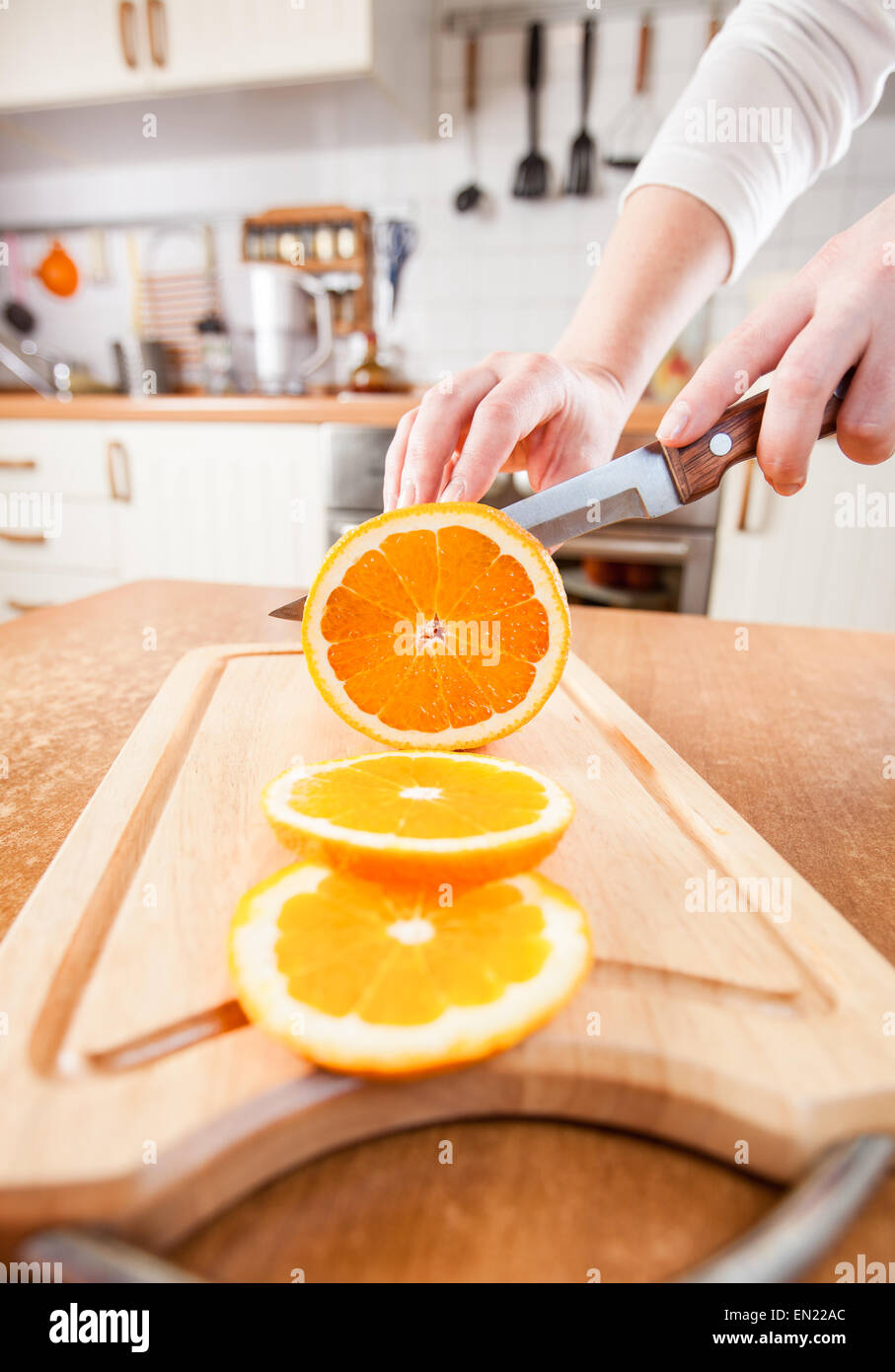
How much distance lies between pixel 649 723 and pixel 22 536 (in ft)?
7.45

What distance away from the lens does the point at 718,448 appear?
79cm

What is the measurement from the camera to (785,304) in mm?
727

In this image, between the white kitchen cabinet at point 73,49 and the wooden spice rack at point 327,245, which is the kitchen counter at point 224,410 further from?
the white kitchen cabinet at point 73,49

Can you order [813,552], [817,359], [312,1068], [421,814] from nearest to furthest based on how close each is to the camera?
[312,1068], [421,814], [817,359], [813,552]

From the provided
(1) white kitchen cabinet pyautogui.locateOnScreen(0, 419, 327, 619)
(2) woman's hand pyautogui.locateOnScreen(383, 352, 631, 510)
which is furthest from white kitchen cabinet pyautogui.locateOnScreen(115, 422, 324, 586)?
(2) woman's hand pyautogui.locateOnScreen(383, 352, 631, 510)

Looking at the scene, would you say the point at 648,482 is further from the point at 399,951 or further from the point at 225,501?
the point at 225,501

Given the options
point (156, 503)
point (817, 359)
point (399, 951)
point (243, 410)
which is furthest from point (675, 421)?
Result: point (156, 503)

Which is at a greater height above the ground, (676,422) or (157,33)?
(157,33)

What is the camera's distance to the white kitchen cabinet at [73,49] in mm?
2348

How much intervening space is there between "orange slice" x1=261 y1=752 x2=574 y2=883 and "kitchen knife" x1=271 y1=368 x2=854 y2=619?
30cm

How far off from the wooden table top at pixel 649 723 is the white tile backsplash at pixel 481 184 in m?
1.79

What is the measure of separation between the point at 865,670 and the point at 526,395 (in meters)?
0.57

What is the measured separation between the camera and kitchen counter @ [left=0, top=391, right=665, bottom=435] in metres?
2.07

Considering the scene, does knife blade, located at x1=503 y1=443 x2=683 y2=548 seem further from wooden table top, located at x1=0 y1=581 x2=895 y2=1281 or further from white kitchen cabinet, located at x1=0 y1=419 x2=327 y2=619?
white kitchen cabinet, located at x1=0 y1=419 x2=327 y2=619
